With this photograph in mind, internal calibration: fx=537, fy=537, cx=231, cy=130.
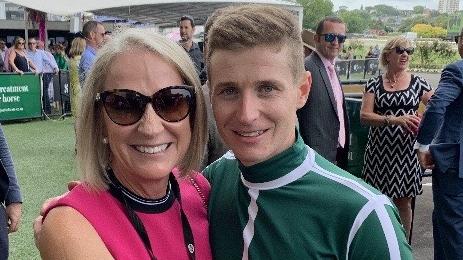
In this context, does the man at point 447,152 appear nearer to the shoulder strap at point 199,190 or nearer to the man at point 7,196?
the shoulder strap at point 199,190

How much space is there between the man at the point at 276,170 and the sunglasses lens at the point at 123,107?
0.70 ft

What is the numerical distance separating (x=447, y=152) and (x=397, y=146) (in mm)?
914

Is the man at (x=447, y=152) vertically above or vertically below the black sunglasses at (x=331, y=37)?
below

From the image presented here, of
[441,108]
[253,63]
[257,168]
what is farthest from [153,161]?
[441,108]

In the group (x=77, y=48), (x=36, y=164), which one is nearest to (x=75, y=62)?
(x=77, y=48)

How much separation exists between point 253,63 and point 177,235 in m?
0.53

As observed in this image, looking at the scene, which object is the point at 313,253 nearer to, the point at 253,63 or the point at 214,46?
the point at 253,63

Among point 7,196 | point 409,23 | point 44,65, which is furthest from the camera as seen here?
point 409,23

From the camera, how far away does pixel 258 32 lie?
4.78 feet

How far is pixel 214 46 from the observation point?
1538 millimetres

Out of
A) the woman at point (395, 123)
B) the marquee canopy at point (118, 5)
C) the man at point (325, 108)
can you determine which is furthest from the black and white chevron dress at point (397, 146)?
the marquee canopy at point (118, 5)

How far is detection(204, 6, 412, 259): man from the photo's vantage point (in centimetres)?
136

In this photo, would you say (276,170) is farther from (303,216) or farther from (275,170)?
(303,216)

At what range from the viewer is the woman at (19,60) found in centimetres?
1245
